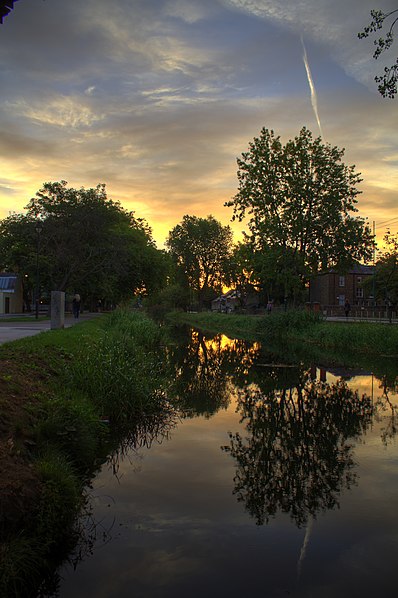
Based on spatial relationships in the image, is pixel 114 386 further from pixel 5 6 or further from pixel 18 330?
pixel 18 330

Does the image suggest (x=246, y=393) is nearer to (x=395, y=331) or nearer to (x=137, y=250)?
(x=395, y=331)

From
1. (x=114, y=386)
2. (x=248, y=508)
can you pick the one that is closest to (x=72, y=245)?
(x=114, y=386)

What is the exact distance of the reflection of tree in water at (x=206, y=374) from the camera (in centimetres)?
1234

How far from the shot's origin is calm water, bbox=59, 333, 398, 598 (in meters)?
4.58

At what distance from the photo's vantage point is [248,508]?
6.14 meters

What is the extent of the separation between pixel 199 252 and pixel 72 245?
59462 mm

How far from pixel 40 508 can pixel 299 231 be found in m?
30.9

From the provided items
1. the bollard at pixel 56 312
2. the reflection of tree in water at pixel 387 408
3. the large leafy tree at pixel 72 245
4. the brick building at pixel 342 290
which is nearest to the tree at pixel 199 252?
the brick building at pixel 342 290

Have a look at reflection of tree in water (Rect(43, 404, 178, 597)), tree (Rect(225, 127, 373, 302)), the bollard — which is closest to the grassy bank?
tree (Rect(225, 127, 373, 302))

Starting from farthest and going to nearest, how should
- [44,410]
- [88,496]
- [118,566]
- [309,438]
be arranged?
[309,438] < [44,410] < [88,496] < [118,566]

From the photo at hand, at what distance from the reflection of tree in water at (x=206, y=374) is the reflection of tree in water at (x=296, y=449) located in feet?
2.56

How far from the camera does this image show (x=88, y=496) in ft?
21.0

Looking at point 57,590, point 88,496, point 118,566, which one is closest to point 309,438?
point 88,496

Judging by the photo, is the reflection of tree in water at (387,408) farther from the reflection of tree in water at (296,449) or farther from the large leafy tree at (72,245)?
the large leafy tree at (72,245)
